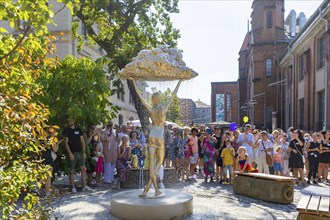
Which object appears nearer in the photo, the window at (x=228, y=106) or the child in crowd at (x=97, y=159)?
the child in crowd at (x=97, y=159)

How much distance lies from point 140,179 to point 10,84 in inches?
317

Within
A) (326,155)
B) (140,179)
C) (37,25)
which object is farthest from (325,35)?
(37,25)

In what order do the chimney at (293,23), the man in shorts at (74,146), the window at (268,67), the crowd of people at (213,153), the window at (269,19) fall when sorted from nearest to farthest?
the man in shorts at (74,146), the crowd of people at (213,153), the window at (268,67), the window at (269,19), the chimney at (293,23)

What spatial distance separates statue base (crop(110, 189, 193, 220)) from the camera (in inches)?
255

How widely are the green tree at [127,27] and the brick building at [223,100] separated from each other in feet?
192

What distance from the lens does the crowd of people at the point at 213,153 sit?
11.0 meters

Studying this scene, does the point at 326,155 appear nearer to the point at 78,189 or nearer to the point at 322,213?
the point at 322,213

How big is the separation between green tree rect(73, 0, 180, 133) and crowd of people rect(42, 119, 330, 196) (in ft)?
11.1

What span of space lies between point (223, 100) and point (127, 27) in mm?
61591

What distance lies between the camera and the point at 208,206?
7.89 meters

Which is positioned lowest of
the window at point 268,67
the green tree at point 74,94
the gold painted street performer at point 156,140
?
the gold painted street performer at point 156,140

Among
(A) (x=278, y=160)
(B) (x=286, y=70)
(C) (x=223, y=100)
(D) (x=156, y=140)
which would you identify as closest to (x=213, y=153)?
(A) (x=278, y=160)

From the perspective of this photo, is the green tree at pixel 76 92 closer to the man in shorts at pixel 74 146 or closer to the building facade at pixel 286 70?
the man in shorts at pixel 74 146

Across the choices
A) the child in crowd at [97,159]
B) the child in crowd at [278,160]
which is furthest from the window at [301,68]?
the child in crowd at [97,159]
